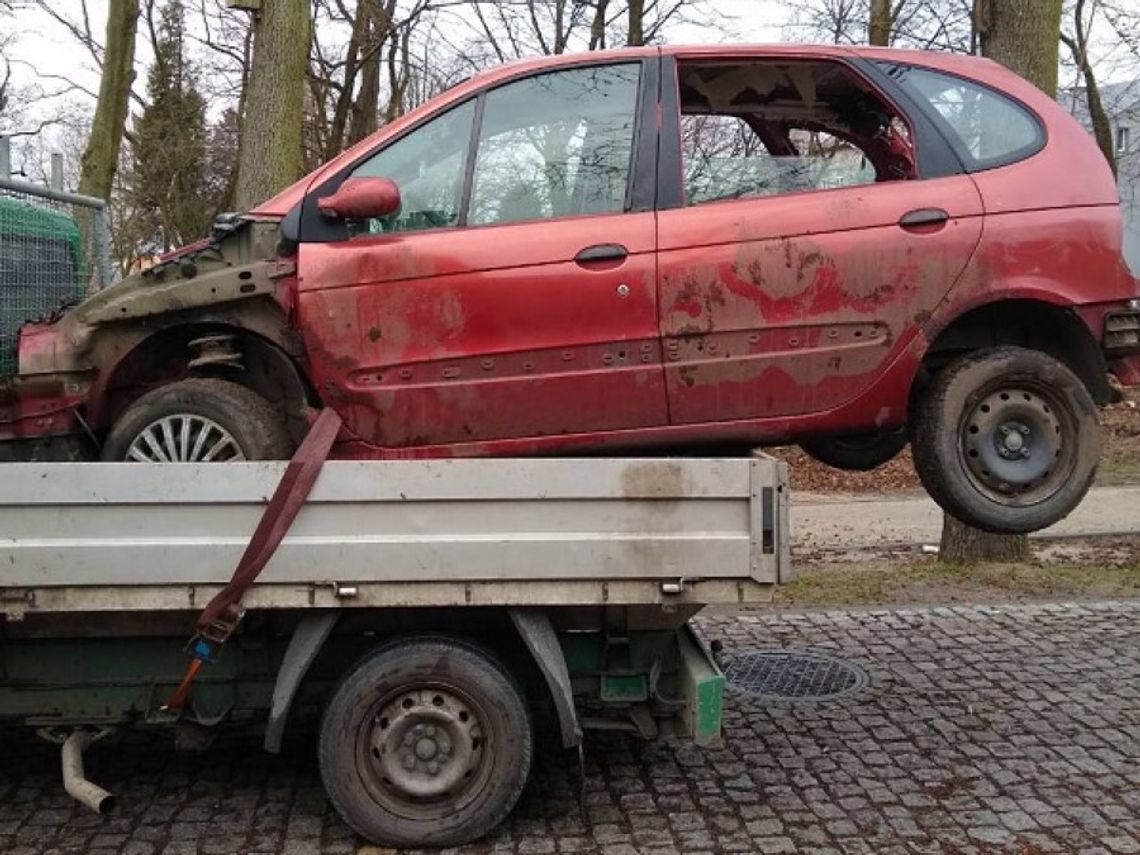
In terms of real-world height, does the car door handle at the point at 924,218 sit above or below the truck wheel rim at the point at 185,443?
above

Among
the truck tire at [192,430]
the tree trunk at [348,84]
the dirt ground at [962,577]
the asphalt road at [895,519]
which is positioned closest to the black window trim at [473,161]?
the truck tire at [192,430]

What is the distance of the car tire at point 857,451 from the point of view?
5.01 meters

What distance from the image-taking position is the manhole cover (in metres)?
5.86

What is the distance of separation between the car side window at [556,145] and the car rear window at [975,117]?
1073 millimetres

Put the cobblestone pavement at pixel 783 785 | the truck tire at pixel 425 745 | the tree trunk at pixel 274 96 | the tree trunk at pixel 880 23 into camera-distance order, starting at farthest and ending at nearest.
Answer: the tree trunk at pixel 880 23 → the tree trunk at pixel 274 96 → the cobblestone pavement at pixel 783 785 → the truck tire at pixel 425 745

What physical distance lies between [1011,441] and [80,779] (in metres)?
3.52

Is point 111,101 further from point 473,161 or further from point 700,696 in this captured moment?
point 700,696

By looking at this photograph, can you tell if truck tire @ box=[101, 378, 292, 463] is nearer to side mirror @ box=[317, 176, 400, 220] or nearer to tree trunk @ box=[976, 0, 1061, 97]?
side mirror @ box=[317, 176, 400, 220]

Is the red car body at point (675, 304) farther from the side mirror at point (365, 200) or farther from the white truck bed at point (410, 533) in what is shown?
the white truck bed at point (410, 533)

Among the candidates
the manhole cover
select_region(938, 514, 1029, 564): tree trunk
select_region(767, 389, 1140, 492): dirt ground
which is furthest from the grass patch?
select_region(767, 389, 1140, 492): dirt ground

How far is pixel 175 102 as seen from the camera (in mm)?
27281

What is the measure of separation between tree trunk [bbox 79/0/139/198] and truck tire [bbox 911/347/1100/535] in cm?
1223

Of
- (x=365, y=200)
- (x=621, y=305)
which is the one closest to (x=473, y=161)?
(x=365, y=200)

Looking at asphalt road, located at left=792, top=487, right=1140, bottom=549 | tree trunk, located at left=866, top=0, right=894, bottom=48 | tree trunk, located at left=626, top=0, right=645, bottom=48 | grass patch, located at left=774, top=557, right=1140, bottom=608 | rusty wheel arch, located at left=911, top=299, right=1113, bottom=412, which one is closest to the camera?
rusty wheel arch, located at left=911, top=299, right=1113, bottom=412
